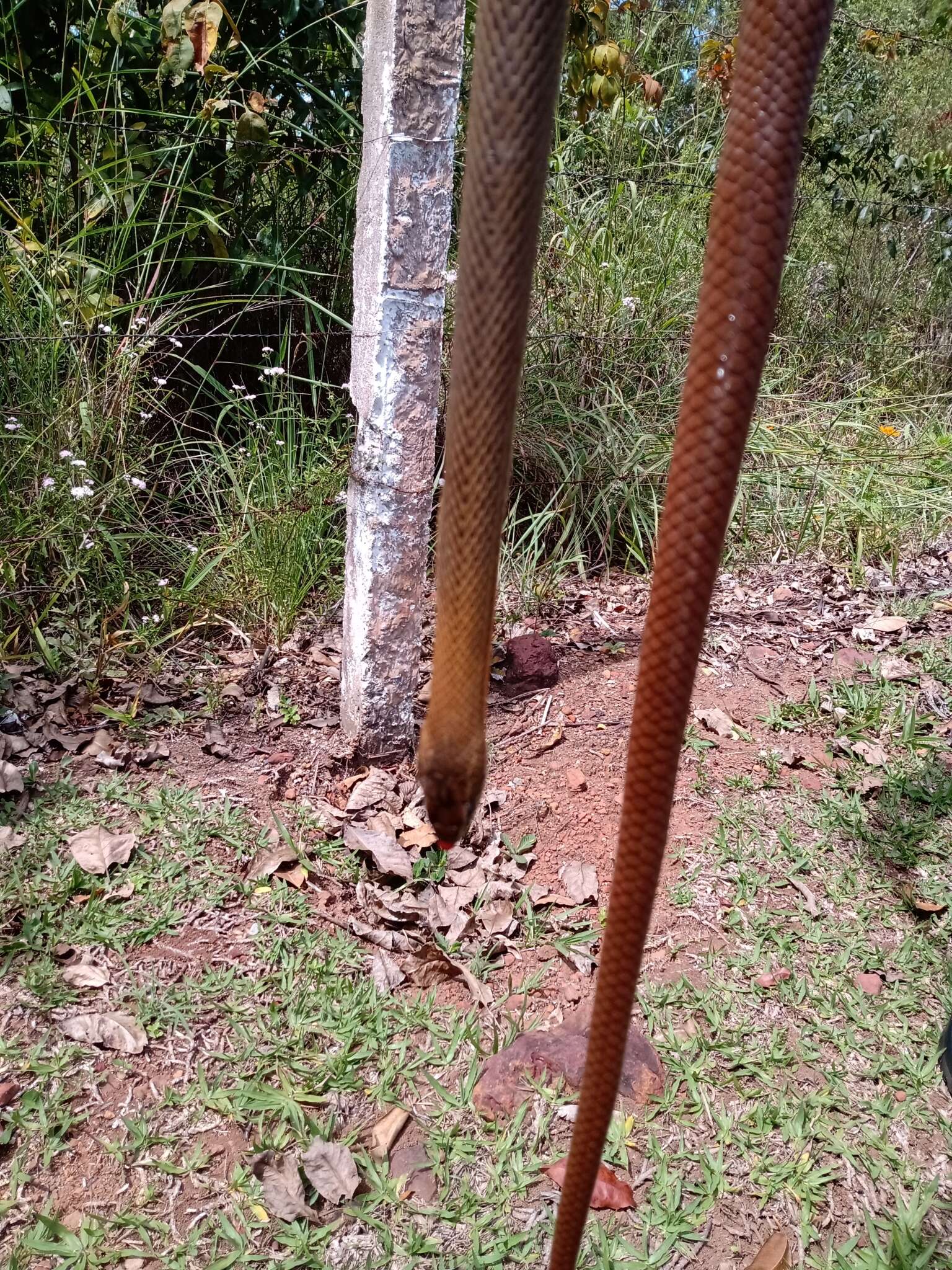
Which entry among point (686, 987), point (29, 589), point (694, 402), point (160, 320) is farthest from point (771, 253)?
point (160, 320)

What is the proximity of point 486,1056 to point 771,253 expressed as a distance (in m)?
1.68

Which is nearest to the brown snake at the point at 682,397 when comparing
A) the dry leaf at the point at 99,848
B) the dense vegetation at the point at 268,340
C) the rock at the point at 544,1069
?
the rock at the point at 544,1069

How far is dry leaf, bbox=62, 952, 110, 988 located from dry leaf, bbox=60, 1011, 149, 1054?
2.8 inches

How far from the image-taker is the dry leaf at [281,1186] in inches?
59.2

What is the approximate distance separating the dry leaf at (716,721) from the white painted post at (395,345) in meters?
0.85

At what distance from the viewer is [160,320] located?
265 cm

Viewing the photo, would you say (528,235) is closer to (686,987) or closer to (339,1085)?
(339,1085)

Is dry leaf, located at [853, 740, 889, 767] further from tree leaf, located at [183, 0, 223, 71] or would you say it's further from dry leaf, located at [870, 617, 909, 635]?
tree leaf, located at [183, 0, 223, 71]

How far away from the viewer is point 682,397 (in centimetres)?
42

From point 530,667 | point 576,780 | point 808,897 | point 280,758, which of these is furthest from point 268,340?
point 808,897

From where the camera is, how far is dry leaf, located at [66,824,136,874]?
2.06m

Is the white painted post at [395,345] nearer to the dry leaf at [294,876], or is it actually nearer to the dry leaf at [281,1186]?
the dry leaf at [294,876]

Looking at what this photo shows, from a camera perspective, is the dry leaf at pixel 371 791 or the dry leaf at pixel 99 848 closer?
the dry leaf at pixel 99 848

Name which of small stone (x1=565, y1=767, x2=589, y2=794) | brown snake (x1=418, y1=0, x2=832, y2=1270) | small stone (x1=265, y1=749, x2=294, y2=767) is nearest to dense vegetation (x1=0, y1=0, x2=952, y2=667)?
small stone (x1=265, y1=749, x2=294, y2=767)
